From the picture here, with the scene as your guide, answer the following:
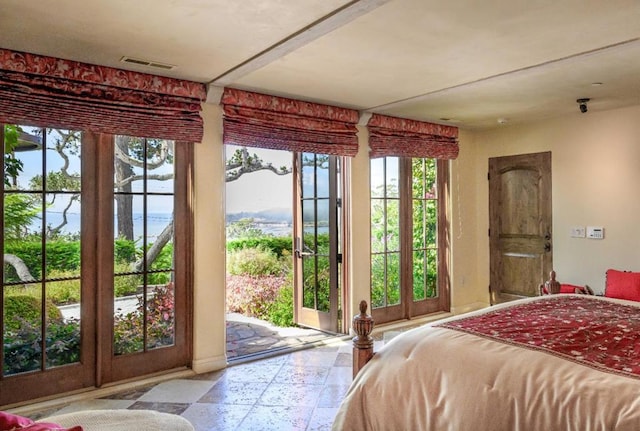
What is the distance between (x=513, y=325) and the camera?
2.31 meters

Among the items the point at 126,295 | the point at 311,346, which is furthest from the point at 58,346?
the point at 311,346

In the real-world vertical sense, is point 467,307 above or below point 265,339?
above

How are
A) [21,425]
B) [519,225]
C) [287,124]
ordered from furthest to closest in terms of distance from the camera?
[519,225] < [287,124] < [21,425]

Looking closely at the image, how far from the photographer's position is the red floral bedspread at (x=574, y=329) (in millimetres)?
1830

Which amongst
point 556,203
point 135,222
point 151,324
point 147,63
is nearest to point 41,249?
point 135,222

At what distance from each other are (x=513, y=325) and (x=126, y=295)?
2.67m

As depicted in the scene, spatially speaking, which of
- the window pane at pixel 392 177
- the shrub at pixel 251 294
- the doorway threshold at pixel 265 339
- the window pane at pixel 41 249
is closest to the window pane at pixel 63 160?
the window pane at pixel 41 249

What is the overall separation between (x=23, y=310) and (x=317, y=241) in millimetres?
2762

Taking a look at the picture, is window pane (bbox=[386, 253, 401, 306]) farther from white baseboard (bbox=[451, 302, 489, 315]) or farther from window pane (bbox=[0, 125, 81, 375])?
window pane (bbox=[0, 125, 81, 375])

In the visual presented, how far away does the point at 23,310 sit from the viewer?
10.0 ft

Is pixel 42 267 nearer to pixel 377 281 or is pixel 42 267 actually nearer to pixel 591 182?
pixel 377 281

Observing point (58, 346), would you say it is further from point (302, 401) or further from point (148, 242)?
point (302, 401)

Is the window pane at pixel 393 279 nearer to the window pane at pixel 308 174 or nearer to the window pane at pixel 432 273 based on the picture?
the window pane at pixel 432 273

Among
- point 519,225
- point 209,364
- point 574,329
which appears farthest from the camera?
point 519,225
